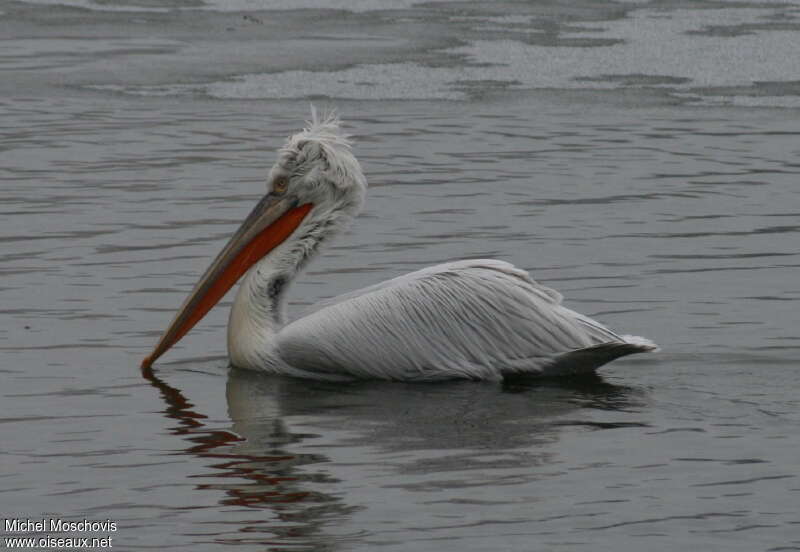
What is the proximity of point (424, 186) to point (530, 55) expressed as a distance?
398 centimetres

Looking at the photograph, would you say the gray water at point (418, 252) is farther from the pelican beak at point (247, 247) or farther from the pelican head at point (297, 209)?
the pelican head at point (297, 209)

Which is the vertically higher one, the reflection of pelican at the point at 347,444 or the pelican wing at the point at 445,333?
the pelican wing at the point at 445,333

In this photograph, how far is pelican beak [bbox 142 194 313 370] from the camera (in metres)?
7.23

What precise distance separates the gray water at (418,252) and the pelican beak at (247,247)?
0.27 m

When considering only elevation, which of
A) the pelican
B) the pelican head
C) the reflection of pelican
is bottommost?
the reflection of pelican

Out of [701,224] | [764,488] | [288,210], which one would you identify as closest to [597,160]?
[701,224]

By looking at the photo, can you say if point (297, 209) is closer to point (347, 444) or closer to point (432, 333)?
point (432, 333)

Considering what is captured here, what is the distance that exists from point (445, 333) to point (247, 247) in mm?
1019

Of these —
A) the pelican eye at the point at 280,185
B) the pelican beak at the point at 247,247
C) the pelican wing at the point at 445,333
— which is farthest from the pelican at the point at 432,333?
the pelican eye at the point at 280,185

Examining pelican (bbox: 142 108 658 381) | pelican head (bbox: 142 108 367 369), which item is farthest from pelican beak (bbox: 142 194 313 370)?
pelican (bbox: 142 108 658 381)

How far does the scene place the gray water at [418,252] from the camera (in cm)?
518

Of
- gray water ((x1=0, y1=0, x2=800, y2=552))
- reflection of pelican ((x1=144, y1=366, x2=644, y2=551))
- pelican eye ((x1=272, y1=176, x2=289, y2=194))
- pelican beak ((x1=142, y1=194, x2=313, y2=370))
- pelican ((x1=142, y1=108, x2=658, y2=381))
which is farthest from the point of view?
pelican eye ((x1=272, y1=176, x2=289, y2=194))

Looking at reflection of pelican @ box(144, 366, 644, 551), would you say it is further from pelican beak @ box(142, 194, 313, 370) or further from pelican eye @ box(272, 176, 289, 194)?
pelican eye @ box(272, 176, 289, 194)

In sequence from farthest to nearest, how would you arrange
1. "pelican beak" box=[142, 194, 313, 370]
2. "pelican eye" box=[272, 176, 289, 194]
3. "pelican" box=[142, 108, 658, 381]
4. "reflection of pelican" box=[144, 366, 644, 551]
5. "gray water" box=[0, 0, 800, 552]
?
"pelican eye" box=[272, 176, 289, 194] < "pelican beak" box=[142, 194, 313, 370] < "pelican" box=[142, 108, 658, 381] < "gray water" box=[0, 0, 800, 552] < "reflection of pelican" box=[144, 366, 644, 551]
